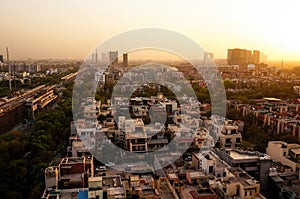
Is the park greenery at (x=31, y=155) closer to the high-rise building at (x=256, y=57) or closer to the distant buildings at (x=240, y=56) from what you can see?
the distant buildings at (x=240, y=56)

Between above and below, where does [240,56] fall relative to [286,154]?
above

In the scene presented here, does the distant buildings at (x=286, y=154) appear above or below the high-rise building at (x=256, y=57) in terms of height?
below

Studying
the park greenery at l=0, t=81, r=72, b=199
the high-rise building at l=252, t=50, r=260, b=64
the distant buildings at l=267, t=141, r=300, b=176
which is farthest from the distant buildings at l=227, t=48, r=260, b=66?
the distant buildings at l=267, t=141, r=300, b=176

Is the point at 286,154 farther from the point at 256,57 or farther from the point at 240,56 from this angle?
the point at 256,57

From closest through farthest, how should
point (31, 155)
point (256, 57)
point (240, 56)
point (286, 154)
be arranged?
point (286, 154)
point (31, 155)
point (240, 56)
point (256, 57)

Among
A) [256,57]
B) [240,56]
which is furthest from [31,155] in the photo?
[256,57]

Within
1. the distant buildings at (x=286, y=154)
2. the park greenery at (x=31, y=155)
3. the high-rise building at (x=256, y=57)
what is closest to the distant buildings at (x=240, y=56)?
the high-rise building at (x=256, y=57)

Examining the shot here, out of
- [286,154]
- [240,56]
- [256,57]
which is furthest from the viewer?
[256,57]

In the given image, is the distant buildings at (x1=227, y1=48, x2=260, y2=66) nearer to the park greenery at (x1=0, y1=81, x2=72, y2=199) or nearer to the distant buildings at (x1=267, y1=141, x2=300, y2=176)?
the park greenery at (x1=0, y1=81, x2=72, y2=199)

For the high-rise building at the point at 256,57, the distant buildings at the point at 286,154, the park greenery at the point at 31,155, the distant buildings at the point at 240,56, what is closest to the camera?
the park greenery at the point at 31,155

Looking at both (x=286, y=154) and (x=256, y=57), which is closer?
(x=286, y=154)

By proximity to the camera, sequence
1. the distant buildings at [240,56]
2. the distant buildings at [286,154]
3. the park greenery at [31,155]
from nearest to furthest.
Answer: the park greenery at [31,155] < the distant buildings at [286,154] < the distant buildings at [240,56]

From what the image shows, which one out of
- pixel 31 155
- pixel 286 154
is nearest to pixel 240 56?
pixel 286 154

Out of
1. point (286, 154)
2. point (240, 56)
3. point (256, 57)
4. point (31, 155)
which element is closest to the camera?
point (286, 154)
